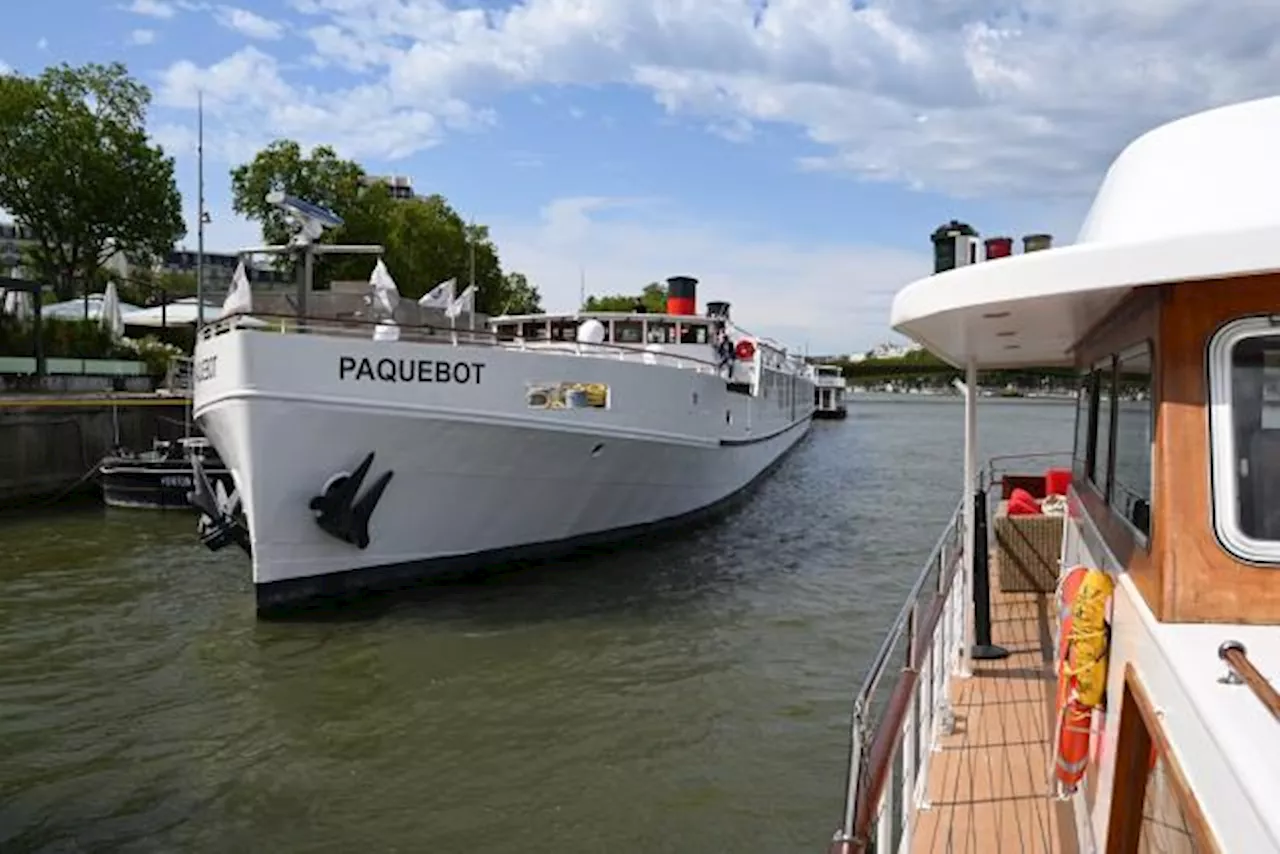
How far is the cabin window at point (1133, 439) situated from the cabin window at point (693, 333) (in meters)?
15.5

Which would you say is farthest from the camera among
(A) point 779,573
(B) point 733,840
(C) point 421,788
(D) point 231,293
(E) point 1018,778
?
(A) point 779,573

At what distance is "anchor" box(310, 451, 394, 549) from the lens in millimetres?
11711

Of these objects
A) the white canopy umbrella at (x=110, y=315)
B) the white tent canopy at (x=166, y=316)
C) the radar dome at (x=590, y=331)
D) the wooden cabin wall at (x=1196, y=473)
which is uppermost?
the white tent canopy at (x=166, y=316)

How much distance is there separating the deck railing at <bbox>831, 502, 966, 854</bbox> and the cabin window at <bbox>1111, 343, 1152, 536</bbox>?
93cm

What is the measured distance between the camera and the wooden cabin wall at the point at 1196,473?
9.35 feet

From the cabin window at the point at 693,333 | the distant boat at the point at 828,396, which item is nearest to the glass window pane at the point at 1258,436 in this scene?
the cabin window at the point at 693,333

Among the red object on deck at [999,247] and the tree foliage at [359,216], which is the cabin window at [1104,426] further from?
the tree foliage at [359,216]

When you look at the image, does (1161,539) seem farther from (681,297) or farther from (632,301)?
(632,301)

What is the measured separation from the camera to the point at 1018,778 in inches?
188

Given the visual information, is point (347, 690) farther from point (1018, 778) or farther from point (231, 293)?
point (1018, 778)

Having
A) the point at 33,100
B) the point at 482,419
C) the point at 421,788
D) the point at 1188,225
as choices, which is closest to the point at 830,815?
the point at 421,788

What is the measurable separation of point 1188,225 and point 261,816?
645cm

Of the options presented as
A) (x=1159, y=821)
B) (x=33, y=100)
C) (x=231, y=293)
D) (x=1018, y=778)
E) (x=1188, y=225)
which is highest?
(x=33, y=100)

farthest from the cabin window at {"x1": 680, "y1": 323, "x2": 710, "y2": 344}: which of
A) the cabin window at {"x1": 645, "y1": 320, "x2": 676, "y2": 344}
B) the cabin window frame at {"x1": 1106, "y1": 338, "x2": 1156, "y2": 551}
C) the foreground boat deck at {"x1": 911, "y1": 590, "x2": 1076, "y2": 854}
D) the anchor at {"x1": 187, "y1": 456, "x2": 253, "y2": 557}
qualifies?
the cabin window frame at {"x1": 1106, "y1": 338, "x2": 1156, "y2": 551}
